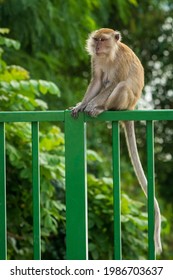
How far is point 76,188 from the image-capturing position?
4.41 meters

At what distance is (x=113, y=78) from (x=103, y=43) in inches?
12.2

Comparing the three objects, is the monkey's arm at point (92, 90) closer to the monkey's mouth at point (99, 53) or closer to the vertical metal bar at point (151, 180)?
the monkey's mouth at point (99, 53)

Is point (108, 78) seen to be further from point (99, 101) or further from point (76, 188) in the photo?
point (76, 188)

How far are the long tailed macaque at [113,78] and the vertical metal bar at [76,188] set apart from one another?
20.8 inches

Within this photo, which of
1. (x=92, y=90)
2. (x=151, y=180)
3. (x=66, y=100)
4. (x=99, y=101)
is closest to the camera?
(x=151, y=180)

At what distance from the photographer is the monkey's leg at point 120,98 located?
17.2ft

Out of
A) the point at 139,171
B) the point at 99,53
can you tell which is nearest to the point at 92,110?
the point at 139,171

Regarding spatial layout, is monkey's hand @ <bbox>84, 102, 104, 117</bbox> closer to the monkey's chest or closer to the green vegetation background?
the monkey's chest

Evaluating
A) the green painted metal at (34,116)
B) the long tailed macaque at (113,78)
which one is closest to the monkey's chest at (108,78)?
the long tailed macaque at (113,78)

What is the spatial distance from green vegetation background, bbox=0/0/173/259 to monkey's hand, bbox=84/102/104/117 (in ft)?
4.98

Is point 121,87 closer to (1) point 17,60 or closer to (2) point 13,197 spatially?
(2) point 13,197

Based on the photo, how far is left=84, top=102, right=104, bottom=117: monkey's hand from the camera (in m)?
4.48

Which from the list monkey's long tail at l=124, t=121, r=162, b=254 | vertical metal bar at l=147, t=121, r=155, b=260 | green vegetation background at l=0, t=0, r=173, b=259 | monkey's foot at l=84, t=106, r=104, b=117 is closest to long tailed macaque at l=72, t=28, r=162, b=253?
monkey's long tail at l=124, t=121, r=162, b=254

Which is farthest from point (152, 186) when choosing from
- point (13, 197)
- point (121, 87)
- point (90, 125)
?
point (90, 125)
